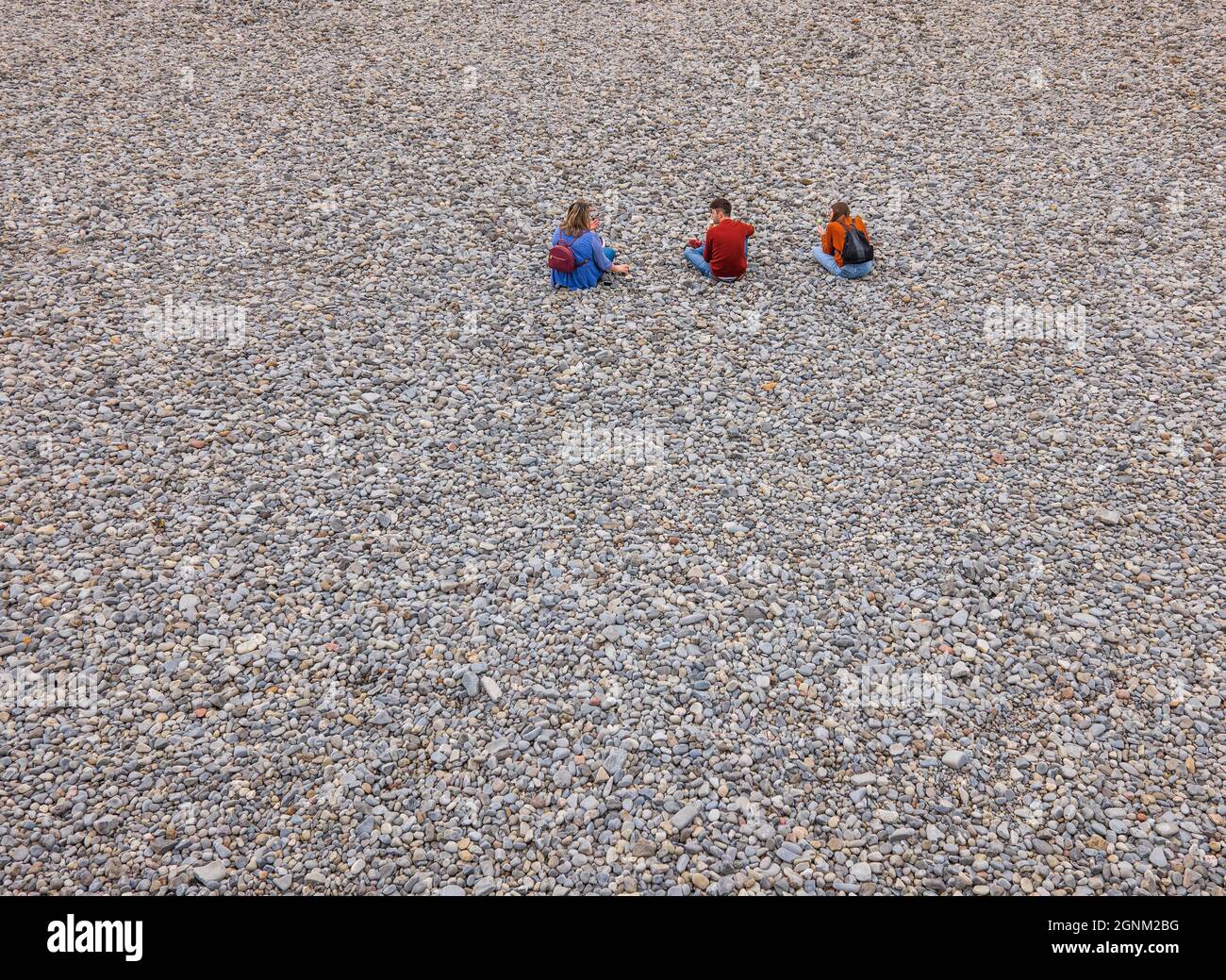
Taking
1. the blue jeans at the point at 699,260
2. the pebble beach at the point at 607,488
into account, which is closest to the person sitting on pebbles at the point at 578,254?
the pebble beach at the point at 607,488

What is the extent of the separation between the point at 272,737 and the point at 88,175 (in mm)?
9993

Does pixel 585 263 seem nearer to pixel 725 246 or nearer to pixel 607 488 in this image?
pixel 725 246

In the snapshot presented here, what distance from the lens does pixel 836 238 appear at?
10.9m

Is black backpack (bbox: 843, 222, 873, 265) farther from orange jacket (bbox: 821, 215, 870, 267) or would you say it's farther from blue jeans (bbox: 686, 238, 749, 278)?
blue jeans (bbox: 686, 238, 749, 278)

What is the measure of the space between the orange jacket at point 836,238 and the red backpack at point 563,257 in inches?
123

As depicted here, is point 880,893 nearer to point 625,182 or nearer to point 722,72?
point 625,182

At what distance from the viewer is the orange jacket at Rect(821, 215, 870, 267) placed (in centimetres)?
1087

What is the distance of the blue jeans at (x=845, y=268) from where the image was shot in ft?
35.9

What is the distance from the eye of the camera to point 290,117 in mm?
13844

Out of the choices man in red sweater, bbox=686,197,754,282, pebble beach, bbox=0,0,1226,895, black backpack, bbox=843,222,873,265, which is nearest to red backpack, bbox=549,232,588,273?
pebble beach, bbox=0,0,1226,895

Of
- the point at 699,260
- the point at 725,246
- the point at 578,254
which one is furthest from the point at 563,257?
the point at 725,246

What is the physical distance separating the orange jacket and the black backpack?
0.16 ft

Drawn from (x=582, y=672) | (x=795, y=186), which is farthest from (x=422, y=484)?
(x=795, y=186)

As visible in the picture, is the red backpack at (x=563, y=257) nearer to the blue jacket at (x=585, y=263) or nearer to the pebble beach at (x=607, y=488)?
the blue jacket at (x=585, y=263)
